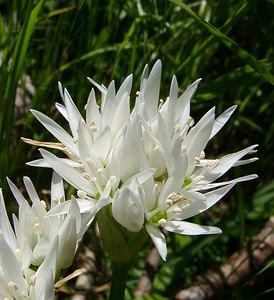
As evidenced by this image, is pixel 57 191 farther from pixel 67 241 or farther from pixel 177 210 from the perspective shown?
pixel 177 210

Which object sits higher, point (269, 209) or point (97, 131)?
point (97, 131)

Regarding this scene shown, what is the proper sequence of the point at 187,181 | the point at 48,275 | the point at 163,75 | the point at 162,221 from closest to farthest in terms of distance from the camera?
the point at 48,275
the point at 162,221
the point at 187,181
the point at 163,75

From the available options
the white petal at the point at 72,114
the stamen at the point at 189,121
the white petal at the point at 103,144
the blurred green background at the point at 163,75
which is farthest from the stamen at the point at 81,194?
the blurred green background at the point at 163,75

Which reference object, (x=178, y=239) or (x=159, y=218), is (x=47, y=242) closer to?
(x=159, y=218)

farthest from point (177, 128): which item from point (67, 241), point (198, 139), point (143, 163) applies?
point (67, 241)

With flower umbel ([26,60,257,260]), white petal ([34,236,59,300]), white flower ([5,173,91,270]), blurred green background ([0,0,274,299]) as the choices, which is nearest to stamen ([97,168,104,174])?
flower umbel ([26,60,257,260])

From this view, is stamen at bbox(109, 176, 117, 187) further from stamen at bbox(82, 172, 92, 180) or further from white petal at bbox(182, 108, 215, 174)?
white petal at bbox(182, 108, 215, 174)

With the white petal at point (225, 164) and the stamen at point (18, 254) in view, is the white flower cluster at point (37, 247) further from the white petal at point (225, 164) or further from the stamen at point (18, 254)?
the white petal at point (225, 164)

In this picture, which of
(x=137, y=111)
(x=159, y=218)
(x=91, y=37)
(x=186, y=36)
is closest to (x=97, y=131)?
(x=137, y=111)
